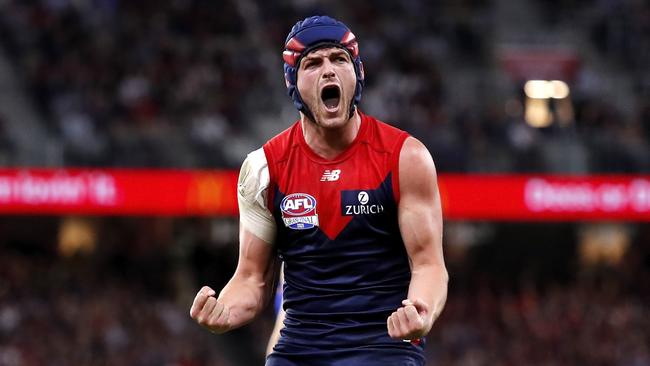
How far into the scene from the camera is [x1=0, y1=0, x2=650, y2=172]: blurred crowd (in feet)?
64.4

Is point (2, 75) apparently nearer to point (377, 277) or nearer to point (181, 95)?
point (181, 95)

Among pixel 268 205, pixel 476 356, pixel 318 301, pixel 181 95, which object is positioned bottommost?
pixel 476 356

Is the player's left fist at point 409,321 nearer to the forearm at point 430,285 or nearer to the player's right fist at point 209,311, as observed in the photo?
the forearm at point 430,285

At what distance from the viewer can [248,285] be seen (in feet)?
19.3

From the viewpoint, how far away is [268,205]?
579 centimetres

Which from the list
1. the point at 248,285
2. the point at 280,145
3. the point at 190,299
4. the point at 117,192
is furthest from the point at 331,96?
the point at 190,299

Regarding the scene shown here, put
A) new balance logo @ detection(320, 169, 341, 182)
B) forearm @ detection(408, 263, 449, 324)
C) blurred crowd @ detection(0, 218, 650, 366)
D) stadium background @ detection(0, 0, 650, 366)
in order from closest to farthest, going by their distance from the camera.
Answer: forearm @ detection(408, 263, 449, 324)
new balance logo @ detection(320, 169, 341, 182)
blurred crowd @ detection(0, 218, 650, 366)
stadium background @ detection(0, 0, 650, 366)

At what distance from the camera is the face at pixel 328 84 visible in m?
5.64

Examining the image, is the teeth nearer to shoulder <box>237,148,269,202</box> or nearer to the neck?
the neck

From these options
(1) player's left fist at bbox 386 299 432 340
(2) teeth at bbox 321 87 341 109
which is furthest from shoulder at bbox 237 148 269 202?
(1) player's left fist at bbox 386 299 432 340

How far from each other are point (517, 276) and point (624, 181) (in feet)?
13.5

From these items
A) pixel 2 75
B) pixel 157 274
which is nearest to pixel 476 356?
pixel 157 274

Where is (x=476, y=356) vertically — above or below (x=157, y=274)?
below

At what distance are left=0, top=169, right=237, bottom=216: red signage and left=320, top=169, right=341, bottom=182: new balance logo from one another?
13.5 meters
